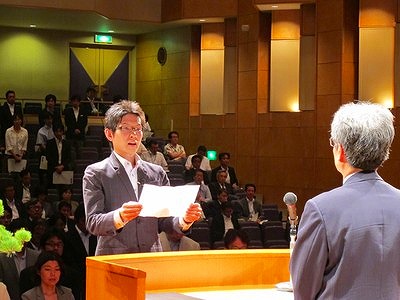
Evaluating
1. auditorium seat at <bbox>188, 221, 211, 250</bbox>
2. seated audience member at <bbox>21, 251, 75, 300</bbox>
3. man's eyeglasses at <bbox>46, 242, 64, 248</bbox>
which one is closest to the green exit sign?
Result: auditorium seat at <bbox>188, 221, 211, 250</bbox>

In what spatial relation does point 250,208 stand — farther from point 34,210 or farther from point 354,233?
point 354,233

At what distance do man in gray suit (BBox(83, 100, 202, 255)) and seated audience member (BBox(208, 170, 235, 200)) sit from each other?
7309 millimetres

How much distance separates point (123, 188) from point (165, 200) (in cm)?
30

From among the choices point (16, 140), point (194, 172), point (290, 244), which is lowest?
point (194, 172)

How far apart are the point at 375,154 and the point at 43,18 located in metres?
14.4

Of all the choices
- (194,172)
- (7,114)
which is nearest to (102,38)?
(7,114)

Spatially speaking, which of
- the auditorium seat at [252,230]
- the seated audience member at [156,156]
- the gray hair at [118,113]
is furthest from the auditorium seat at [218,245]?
the gray hair at [118,113]

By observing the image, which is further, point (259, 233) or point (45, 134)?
point (45, 134)

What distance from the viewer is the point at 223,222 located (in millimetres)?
9750

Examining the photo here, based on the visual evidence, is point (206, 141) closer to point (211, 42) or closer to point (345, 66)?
point (211, 42)

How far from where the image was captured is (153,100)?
17375 mm

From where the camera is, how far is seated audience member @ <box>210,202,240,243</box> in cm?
957

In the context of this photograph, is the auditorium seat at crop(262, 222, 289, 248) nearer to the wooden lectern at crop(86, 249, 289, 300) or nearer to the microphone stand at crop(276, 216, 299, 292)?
the wooden lectern at crop(86, 249, 289, 300)

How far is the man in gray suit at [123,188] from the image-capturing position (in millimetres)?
3457
